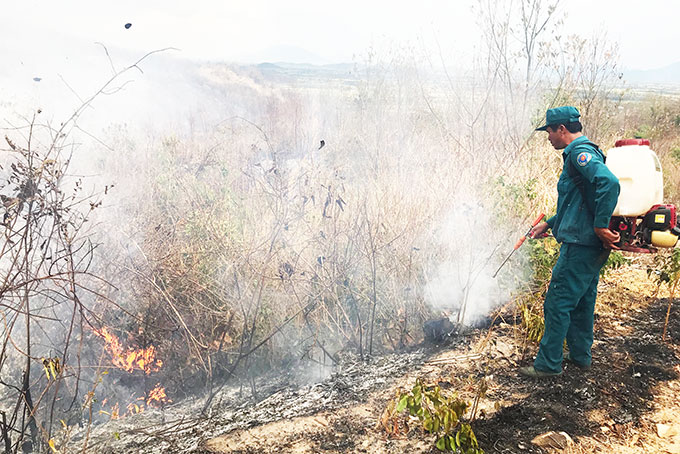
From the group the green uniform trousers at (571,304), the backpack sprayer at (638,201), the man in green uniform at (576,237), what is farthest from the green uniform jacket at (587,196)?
the backpack sprayer at (638,201)

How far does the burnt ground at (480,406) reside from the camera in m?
2.60

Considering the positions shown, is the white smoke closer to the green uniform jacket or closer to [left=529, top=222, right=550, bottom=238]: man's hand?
[left=529, top=222, right=550, bottom=238]: man's hand

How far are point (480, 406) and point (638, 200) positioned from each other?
183cm

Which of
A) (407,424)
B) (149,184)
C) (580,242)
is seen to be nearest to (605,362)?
(580,242)

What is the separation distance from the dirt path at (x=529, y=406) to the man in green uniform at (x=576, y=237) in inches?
10.0

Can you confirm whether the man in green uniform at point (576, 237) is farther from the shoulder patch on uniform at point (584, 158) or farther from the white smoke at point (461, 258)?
the white smoke at point (461, 258)

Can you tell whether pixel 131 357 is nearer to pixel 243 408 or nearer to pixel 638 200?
pixel 243 408

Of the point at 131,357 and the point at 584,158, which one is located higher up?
the point at 584,158

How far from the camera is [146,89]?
1062 cm

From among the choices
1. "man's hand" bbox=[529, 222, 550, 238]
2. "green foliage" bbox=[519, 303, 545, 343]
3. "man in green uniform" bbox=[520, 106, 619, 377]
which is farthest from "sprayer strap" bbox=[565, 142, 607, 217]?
"green foliage" bbox=[519, 303, 545, 343]

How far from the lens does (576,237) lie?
3.04 metres

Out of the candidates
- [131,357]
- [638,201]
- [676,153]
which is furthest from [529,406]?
[676,153]

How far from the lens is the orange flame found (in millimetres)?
3863

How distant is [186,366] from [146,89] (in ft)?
28.5
